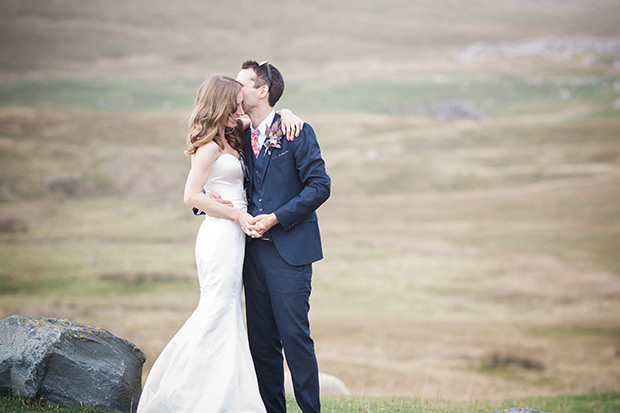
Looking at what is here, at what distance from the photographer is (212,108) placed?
5.80 metres

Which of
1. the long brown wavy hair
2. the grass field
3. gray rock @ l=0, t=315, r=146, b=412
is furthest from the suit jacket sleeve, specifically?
the grass field

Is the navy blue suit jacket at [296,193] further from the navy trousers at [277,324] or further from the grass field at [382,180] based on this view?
the grass field at [382,180]

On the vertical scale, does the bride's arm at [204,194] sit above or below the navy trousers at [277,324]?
above

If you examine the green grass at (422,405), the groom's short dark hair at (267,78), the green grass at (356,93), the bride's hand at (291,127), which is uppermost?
the green grass at (356,93)

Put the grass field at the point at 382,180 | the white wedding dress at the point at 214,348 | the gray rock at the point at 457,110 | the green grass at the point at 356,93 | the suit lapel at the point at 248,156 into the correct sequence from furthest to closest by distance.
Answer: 1. the gray rock at the point at 457,110
2. the green grass at the point at 356,93
3. the grass field at the point at 382,180
4. the suit lapel at the point at 248,156
5. the white wedding dress at the point at 214,348

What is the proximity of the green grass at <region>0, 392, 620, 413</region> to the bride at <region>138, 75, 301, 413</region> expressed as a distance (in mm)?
994

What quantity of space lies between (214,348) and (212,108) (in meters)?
2.30

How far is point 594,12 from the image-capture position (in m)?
96.3

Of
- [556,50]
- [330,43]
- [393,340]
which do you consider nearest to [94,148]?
[393,340]

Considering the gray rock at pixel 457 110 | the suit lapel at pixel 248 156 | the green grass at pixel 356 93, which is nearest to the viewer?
the suit lapel at pixel 248 156

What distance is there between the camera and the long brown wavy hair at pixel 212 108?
5.78 meters

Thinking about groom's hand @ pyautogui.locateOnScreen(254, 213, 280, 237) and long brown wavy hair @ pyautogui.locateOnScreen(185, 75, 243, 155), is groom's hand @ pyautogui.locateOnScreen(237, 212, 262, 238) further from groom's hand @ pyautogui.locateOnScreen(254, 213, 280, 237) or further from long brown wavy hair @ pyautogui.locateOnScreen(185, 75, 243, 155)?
long brown wavy hair @ pyautogui.locateOnScreen(185, 75, 243, 155)

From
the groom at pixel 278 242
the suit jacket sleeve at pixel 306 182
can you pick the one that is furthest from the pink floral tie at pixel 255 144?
the suit jacket sleeve at pixel 306 182

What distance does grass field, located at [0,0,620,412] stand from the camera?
23.0m
